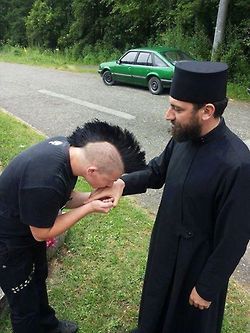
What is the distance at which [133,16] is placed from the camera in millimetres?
19797

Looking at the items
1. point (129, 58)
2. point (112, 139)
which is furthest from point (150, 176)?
point (129, 58)

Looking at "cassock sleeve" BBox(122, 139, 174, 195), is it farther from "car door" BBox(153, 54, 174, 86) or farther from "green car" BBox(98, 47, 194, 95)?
"car door" BBox(153, 54, 174, 86)

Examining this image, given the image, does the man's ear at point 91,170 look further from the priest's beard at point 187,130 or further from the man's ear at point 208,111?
the man's ear at point 208,111

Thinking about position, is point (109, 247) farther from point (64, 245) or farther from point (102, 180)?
point (102, 180)

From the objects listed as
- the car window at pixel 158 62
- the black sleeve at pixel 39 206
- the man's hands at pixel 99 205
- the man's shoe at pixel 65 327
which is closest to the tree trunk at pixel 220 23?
the car window at pixel 158 62

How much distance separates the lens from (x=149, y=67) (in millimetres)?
12508

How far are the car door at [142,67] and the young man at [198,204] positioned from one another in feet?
34.0

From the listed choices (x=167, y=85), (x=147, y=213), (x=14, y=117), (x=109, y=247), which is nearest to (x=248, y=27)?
(x=167, y=85)

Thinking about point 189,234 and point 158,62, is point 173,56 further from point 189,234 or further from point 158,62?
point 189,234

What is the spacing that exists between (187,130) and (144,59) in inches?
435

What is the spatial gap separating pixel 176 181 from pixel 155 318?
104 centimetres

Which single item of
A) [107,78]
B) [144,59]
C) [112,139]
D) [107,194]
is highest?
[112,139]

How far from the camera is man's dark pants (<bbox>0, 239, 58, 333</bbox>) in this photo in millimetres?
2463

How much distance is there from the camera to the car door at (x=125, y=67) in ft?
43.4
